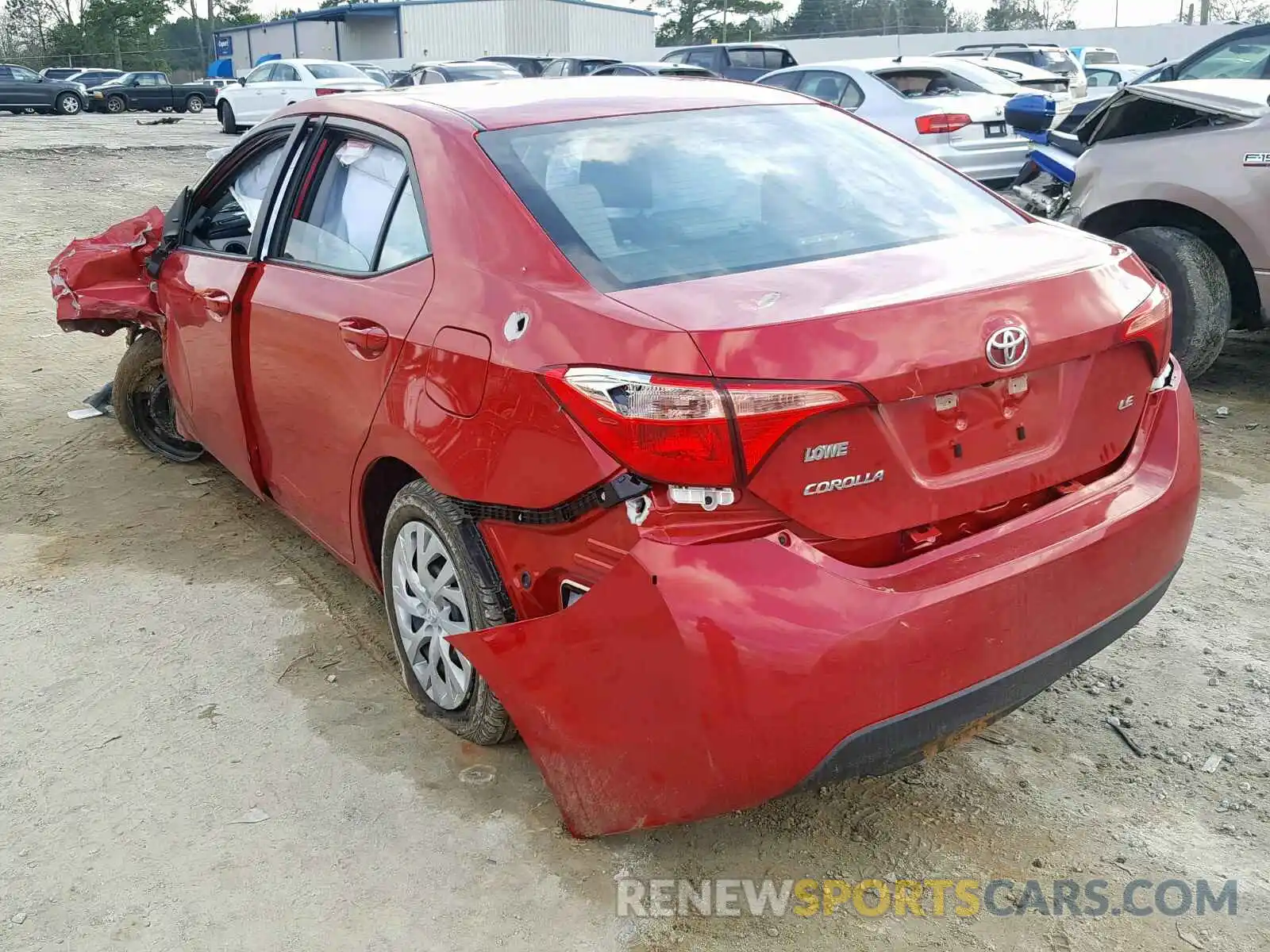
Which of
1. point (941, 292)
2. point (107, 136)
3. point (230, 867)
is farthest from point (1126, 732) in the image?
point (107, 136)

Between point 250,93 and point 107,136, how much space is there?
435 cm

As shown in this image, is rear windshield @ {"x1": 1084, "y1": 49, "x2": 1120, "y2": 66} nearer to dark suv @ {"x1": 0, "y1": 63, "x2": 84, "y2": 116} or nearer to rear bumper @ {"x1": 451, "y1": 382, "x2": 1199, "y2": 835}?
dark suv @ {"x1": 0, "y1": 63, "x2": 84, "y2": 116}

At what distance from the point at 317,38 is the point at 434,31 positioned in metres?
6.22

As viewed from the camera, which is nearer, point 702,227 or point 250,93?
point 702,227

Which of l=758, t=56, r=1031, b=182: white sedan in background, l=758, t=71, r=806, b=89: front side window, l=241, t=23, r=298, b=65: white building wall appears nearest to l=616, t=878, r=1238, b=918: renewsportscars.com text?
l=758, t=56, r=1031, b=182: white sedan in background

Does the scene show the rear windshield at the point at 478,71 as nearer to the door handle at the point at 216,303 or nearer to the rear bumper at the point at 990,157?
the rear bumper at the point at 990,157

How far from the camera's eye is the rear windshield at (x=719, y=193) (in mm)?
2623

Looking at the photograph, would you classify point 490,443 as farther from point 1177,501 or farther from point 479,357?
point 1177,501

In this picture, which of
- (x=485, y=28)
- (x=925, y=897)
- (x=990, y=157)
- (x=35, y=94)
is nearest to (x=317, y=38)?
(x=485, y=28)

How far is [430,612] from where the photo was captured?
10.0ft

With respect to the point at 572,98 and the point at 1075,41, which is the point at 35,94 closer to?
the point at 572,98

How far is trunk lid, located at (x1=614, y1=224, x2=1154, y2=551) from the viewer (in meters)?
2.17

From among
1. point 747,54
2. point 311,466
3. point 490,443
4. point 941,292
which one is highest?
point 747,54

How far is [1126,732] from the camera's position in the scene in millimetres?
3104
